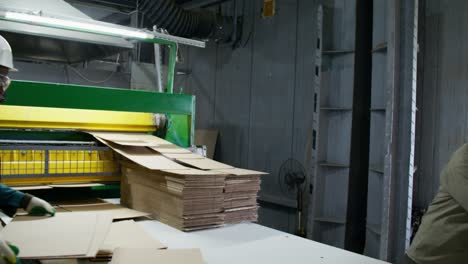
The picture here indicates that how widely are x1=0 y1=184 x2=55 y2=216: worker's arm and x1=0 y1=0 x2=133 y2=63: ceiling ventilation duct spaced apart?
3.93 feet

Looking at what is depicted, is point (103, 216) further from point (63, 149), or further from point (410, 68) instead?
point (410, 68)

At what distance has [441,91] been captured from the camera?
4.06 metres

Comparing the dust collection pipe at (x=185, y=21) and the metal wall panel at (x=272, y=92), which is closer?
the metal wall panel at (x=272, y=92)

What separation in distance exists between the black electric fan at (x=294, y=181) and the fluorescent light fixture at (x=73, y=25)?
2728 millimetres

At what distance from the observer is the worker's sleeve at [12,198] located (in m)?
2.34

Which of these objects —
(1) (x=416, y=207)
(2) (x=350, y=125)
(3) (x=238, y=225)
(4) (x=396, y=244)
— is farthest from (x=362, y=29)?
(3) (x=238, y=225)

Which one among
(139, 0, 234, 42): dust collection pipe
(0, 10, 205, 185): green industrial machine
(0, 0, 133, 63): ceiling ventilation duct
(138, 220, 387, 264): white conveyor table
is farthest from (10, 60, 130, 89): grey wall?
(138, 220, 387, 264): white conveyor table

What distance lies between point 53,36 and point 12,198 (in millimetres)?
2595

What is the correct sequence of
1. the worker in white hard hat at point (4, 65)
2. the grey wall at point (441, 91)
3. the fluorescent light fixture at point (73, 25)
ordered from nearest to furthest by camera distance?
1. the worker in white hard hat at point (4, 65)
2. the fluorescent light fixture at point (73, 25)
3. the grey wall at point (441, 91)

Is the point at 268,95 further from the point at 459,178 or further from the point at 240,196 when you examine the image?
the point at 459,178

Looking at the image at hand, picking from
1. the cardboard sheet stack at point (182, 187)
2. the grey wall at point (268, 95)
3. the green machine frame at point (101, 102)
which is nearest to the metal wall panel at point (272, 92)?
the grey wall at point (268, 95)

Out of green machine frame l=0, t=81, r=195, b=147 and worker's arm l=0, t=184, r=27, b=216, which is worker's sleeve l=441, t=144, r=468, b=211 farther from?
worker's arm l=0, t=184, r=27, b=216

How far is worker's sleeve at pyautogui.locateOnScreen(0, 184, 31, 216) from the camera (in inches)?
92.2

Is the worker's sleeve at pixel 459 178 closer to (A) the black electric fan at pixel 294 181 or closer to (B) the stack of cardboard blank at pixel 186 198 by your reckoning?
(B) the stack of cardboard blank at pixel 186 198
